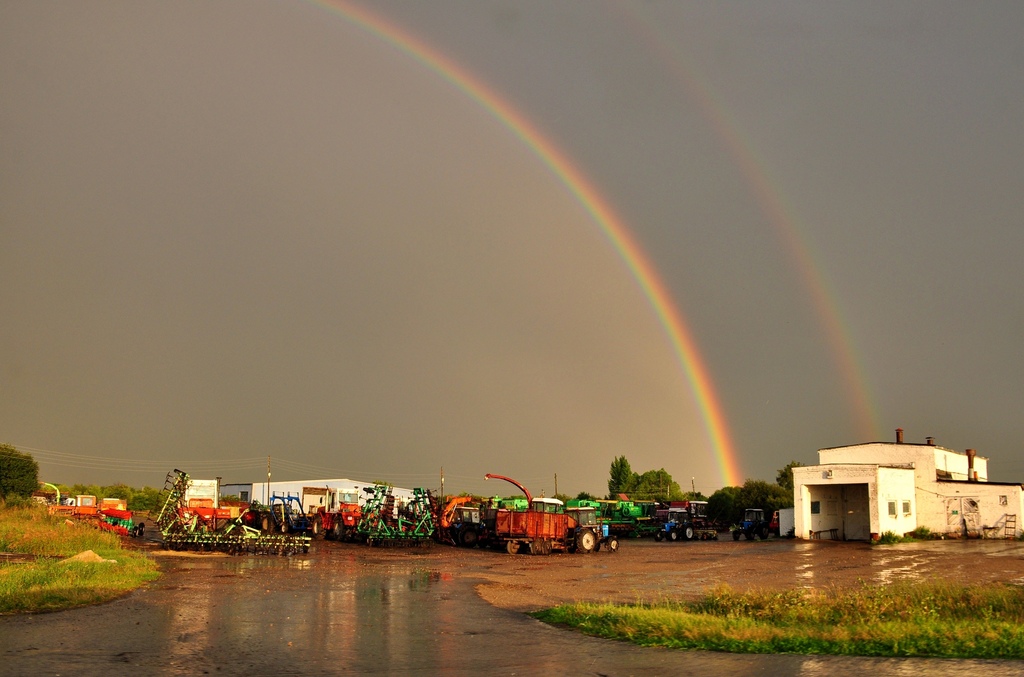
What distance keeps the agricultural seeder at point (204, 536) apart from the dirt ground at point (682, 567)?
1428 millimetres

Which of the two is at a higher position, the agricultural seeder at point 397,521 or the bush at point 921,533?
the agricultural seeder at point 397,521

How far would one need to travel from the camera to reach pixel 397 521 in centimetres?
4141

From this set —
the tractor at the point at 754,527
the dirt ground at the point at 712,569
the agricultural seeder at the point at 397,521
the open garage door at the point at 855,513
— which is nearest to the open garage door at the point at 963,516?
the open garage door at the point at 855,513

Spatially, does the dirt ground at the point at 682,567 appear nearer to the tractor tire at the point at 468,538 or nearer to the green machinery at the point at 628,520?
the tractor tire at the point at 468,538

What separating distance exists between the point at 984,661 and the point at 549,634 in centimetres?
639

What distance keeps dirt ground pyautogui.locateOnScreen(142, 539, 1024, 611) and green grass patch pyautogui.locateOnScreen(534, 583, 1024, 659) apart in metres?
3.43

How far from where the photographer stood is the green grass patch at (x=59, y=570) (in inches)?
668

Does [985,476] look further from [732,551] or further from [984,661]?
[984,661]

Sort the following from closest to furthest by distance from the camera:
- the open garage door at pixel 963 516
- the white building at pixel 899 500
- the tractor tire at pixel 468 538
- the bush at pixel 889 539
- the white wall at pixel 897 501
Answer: the tractor tire at pixel 468 538
the bush at pixel 889 539
the white wall at pixel 897 501
the white building at pixel 899 500
the open garage door at pixel 963 516

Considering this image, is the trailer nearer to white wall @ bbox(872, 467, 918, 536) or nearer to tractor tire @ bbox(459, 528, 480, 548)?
tractor tire @ bbox(459, 528, 480, 548)

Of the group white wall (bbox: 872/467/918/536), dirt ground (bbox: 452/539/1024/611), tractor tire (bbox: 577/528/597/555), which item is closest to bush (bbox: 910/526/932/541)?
white wall (bbox: 872/467/918/536)

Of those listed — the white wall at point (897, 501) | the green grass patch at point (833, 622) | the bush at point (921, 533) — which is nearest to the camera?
the green grass patch at point (833, 622)

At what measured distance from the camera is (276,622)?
1530 centimetres

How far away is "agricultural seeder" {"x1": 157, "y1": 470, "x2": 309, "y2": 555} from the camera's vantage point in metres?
35.0
